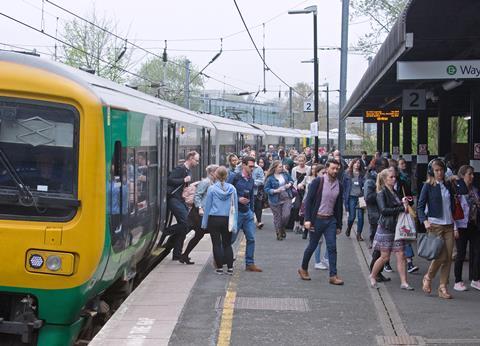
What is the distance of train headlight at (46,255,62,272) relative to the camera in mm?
6211

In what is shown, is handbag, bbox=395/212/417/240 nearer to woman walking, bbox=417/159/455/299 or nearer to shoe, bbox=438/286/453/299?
woman walking, bbox=417/159/455/299

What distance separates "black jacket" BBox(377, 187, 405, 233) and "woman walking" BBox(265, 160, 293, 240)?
14.8 ft

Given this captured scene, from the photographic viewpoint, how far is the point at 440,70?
968 cm

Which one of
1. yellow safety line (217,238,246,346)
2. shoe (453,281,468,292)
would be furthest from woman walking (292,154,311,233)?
shoe (453,281,468,292)

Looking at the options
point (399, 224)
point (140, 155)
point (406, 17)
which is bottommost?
point (399, 224)

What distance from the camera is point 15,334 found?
645cm

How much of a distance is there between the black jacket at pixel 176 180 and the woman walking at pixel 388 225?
2853 millimetres

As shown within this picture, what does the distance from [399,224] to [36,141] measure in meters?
4.94

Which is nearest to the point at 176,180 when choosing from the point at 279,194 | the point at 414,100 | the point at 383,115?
the point at 279,194

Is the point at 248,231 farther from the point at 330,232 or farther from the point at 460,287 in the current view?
the point at 460,287

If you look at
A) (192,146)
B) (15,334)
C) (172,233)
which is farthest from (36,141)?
(192,146)

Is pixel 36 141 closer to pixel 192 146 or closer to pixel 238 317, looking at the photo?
pixel 238 317

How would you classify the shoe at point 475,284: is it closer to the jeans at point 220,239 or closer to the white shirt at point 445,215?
the white shirt at point 445,215

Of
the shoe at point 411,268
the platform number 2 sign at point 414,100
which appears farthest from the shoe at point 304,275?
the platform number 2 sign at point 414,100
